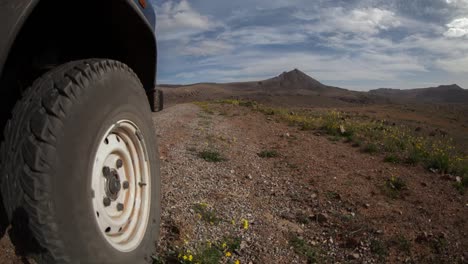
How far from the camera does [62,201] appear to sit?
52.9 inches

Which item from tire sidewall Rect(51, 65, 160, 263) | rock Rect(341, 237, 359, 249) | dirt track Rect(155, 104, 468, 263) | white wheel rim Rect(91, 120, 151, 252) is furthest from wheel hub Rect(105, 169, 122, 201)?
rock Rect(341, 237, 359, 249)

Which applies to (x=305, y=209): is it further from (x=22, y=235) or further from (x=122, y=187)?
(x=22, y=235)

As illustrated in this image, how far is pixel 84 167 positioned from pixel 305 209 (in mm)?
3331

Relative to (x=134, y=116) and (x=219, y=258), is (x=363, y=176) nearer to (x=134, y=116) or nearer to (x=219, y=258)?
(x=219, y=258)

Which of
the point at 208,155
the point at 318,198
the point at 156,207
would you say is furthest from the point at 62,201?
the point at 208,155

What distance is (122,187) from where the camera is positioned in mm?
2076

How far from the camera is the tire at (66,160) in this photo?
4.32ft

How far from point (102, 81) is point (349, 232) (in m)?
3.06

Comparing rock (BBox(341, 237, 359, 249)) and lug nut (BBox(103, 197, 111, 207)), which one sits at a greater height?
lug nut (BBox(103, 197, 111, 207))

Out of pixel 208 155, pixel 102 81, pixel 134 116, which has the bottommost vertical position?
pixel 208 155

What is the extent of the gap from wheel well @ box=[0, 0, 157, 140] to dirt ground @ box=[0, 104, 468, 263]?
0.89 metres

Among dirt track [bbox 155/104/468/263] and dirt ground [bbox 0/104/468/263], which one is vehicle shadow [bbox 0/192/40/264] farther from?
dirt track [bbox 155/104/468/263]

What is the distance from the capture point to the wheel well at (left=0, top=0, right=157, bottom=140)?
1.69 metres

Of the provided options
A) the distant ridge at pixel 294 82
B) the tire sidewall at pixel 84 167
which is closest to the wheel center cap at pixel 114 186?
the tire sidewall at pixel 84 167
